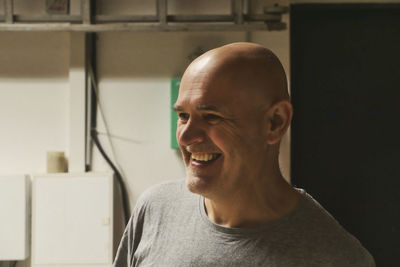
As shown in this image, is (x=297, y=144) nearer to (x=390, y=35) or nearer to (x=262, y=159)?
(x=390, y=35)

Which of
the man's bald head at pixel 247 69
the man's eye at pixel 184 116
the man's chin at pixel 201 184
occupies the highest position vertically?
the man's bald head at pixel 247 69

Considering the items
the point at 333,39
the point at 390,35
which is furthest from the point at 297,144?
the point at 390,35

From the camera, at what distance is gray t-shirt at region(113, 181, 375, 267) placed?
0.78m

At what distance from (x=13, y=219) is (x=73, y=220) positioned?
34cm

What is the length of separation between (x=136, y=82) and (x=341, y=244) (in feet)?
6.21

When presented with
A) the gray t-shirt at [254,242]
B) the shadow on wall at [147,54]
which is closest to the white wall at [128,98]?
the shadow on wall at [147,54]

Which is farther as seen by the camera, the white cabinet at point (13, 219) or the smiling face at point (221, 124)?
the white cabinet at point (13, 219)

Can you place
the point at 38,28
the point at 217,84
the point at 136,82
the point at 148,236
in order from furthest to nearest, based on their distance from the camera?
the point at 136,82 → the point at 38,28 → the point at 148,236 → the point at 217,84

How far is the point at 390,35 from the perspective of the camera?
258cm

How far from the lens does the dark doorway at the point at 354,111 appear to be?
257 centimetres

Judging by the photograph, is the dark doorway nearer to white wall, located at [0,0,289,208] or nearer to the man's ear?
white wall, located at [0,0,289,208]

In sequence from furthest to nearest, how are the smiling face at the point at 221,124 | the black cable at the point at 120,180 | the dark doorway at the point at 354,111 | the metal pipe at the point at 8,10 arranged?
the dark doorway at the point at 354,111 < the black cable at the point at 120,180 < the metal pipe at the point at 8,10 < the smiling face at the point at 221,124

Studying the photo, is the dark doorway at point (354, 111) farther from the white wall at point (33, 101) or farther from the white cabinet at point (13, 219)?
the white cabinet at point (13, 219)

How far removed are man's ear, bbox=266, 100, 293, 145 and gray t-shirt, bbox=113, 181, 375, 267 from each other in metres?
0.15
